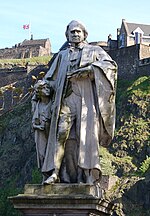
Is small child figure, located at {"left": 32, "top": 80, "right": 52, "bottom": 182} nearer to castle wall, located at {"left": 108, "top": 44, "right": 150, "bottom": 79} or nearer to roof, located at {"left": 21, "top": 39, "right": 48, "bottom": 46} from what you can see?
castle wall, located at {"left": 108, "top": 44, "right": 150, "bottom": 79}

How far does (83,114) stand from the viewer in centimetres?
980

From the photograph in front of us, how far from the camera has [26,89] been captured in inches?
4043

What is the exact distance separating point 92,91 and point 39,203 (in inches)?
65.3

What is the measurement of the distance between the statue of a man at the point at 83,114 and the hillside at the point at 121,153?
153 ft

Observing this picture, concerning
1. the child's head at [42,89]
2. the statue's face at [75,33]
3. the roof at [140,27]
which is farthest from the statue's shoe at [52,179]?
the roof at [140,27]

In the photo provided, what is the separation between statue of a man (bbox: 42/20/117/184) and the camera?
9.69 meters

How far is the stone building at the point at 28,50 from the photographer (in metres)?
123

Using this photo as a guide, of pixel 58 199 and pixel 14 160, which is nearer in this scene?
pixel 58 199

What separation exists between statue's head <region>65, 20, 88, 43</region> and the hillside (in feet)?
152

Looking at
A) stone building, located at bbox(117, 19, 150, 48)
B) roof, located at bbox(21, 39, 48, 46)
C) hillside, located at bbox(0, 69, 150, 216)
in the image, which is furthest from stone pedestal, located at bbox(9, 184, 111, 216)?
roof, located at bbox(21, 39, 48, 46)

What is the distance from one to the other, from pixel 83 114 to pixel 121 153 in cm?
6381

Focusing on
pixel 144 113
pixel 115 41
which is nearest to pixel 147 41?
pixel 115 41

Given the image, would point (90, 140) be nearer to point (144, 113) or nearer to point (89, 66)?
point (89, 66)

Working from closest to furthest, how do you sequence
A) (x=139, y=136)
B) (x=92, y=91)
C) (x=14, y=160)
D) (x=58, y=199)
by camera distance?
(x=58, y=199) < (x=92, y=91) < (x=139, y=136) < (x=14, y=160)
